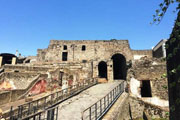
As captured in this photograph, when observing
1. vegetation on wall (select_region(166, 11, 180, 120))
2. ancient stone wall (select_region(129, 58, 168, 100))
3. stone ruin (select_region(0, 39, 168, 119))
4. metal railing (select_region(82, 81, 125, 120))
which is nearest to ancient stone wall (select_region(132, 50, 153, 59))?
stone ruin (select_region(0, 39, 168, 119))

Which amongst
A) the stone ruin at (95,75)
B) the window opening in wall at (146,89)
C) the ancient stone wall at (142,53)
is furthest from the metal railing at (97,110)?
the ancient stone wall at (142,53)

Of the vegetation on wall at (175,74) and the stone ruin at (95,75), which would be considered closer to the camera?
the vegetation on wall at (175,74)

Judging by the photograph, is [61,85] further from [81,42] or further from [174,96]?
[174,96]

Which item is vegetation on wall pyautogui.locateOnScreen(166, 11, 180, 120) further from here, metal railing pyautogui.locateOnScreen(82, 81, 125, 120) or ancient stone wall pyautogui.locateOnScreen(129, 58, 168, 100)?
ancient stone wall pyautogui.locateOnScreen(129, 58, 168, 100)

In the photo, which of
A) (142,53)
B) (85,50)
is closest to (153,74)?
(85,50)

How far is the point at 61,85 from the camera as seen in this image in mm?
14727

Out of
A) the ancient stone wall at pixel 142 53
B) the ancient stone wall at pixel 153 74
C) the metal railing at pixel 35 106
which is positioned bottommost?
the metal railing at pixel 35 106

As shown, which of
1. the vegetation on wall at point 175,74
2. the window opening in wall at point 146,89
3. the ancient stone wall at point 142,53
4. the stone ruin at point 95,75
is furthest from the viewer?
the ancient stone wall at point 142,53

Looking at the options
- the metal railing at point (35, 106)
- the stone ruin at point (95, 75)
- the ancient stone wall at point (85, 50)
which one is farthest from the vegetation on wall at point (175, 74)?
the ancient stone wall at point (85, 50)

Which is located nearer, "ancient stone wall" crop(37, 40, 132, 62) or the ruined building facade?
the ruined building facade

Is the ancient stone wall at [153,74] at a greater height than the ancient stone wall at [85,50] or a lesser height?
lesser

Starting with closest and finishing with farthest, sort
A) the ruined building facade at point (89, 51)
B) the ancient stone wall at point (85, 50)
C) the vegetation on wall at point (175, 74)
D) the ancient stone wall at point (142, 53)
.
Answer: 1. the vegetation on wall at point (175, 74)
2. the ruined building facade at point (89, 51)
3. the ancient stone wall at point (85, 50)
4. the ancient stone wall at point (142, 53)

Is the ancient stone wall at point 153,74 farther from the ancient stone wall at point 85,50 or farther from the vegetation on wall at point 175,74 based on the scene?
the ancient stone wall at point 85,50

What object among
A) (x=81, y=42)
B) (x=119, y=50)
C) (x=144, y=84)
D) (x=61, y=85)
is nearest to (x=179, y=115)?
(x=144, y=84)
